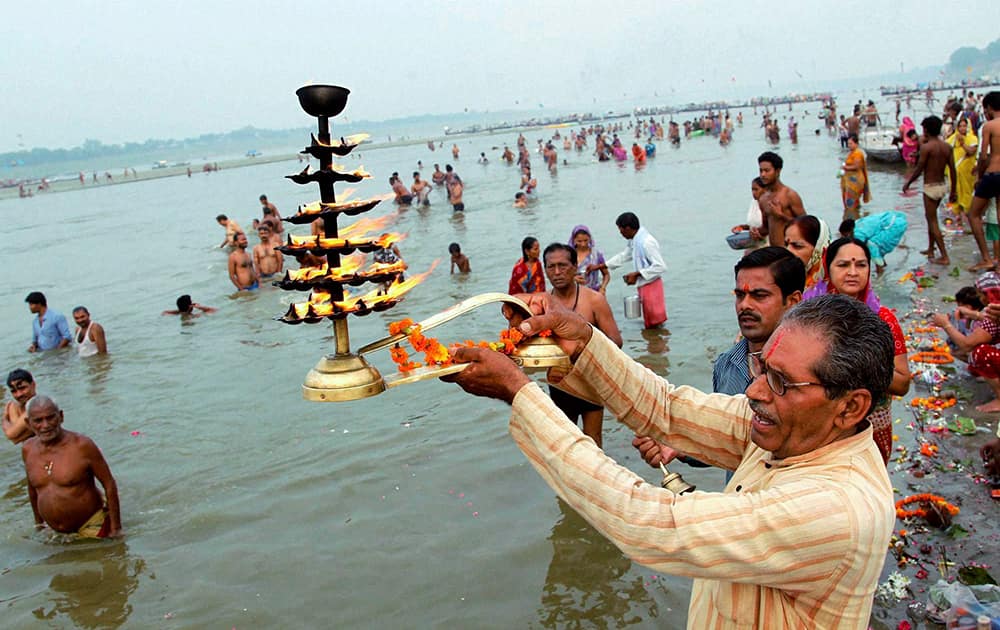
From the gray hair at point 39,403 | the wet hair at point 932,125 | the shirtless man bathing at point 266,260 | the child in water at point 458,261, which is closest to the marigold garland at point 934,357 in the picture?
the wet hair at point 932,125

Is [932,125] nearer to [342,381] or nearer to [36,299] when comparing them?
[342,381]

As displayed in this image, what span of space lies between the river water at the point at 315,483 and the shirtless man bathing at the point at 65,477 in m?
0.21

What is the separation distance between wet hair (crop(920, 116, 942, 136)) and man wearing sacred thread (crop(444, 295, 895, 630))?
10.7 metres

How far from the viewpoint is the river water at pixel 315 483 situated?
16.6 ft

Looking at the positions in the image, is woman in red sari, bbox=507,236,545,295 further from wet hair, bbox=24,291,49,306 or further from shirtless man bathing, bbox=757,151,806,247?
wet hair, bbox=24,291,49,306

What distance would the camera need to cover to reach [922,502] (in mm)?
4680

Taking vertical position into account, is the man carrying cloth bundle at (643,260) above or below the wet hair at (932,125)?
below

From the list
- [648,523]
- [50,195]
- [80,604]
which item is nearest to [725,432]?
[648,523]

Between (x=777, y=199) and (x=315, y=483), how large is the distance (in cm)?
592

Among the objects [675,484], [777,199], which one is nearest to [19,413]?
[675,484]

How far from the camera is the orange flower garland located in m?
2.06

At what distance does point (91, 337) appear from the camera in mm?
12383

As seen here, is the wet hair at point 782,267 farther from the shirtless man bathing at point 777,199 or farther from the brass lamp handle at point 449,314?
the shirtless man bathing at point 777,199

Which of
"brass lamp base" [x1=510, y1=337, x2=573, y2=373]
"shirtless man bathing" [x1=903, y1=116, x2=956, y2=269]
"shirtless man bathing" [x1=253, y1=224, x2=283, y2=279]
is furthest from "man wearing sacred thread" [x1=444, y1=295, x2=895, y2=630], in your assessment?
A: "shirtless man bathing" [x1=253, y1=224, x2=283, y2=279]
